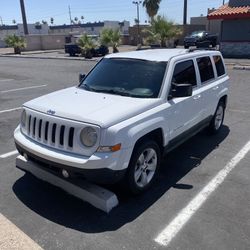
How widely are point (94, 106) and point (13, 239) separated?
1784 mm

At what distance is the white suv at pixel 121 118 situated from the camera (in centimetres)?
366

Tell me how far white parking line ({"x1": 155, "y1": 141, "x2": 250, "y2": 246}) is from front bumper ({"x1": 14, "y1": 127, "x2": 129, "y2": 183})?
818 millimetres

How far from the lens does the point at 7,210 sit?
3996mm

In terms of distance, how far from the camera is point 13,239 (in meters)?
3.41

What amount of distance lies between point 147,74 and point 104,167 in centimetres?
177

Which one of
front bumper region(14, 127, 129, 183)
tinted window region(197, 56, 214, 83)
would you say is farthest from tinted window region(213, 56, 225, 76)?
front bumper region(14, 127, 129, 183)

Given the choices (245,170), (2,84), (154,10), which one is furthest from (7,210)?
(154,10)

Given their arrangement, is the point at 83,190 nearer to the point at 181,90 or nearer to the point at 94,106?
the point at 94,106

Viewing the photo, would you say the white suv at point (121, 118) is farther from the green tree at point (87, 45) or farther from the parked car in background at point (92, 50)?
the parked car in background at point (92, 50)

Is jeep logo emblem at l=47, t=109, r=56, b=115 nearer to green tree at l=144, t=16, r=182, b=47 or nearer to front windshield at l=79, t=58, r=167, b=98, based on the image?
front windshield at l=79, t=58, r=167, b=98

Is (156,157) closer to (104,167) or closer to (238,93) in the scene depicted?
(104,167)

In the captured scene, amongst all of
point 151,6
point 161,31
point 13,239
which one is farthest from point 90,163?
point 151,6

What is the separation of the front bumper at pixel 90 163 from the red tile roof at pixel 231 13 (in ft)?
70.2

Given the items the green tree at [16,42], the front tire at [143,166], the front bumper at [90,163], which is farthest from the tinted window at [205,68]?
the green tree at [16,42]
